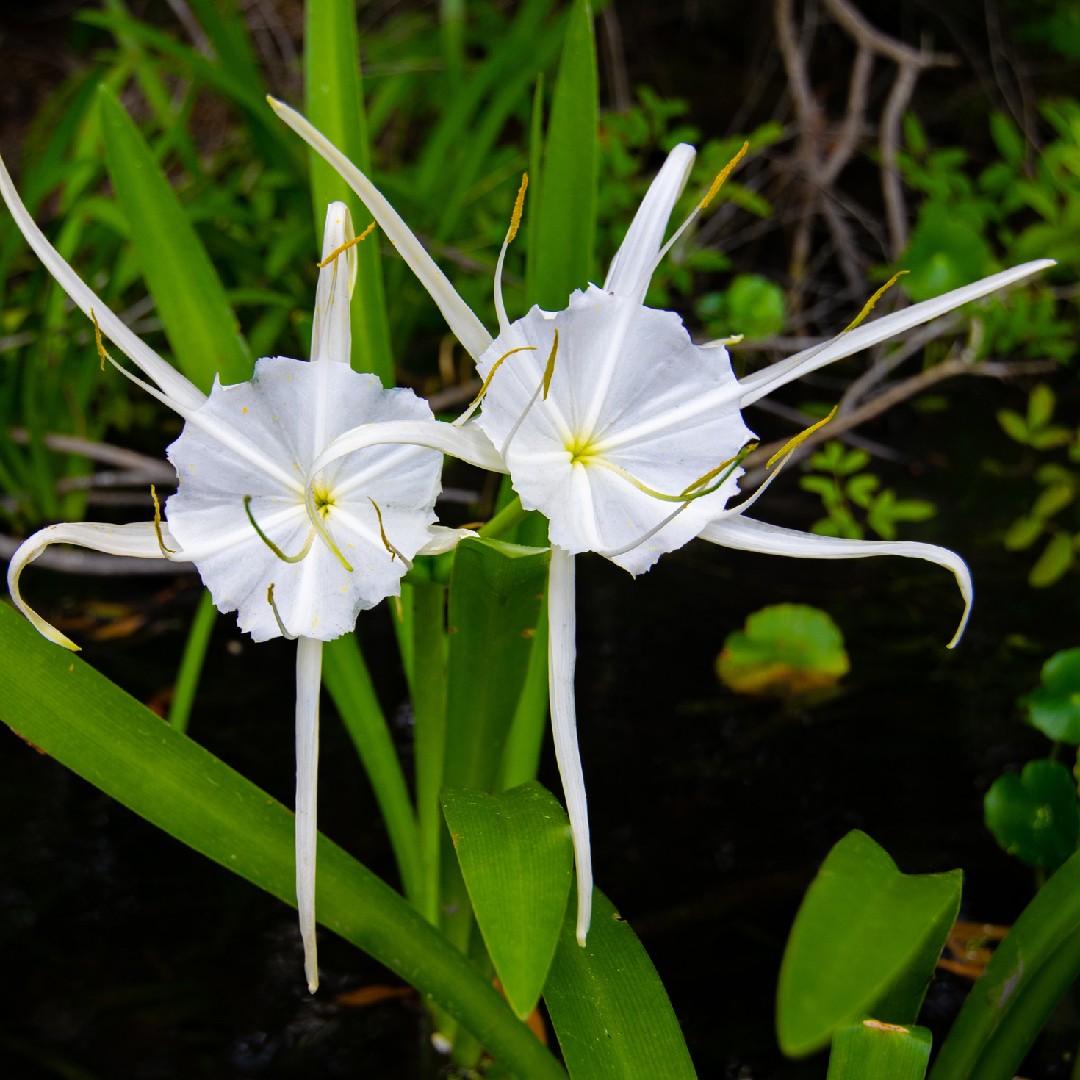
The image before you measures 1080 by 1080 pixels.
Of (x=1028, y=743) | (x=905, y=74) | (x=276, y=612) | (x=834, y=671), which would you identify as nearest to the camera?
(x=276, y=612)

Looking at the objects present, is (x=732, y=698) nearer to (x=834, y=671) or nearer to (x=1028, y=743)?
(x=834, y=671)

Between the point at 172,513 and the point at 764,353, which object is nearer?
the point at 172,513

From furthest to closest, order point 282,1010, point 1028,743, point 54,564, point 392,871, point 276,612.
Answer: point 54,564
point 1028,743
point 392,871
point 282,1010
point 276,612

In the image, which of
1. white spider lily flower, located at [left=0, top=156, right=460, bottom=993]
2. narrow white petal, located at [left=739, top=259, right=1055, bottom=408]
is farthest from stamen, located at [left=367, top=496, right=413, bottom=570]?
narrow white petal, located at [left=739, top=259, right=1055, bottom=408]

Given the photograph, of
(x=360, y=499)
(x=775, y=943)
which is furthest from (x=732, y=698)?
(x=360, y=499)

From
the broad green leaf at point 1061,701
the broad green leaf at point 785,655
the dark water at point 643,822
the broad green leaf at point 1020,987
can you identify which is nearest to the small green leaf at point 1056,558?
the dark water at point 643,822

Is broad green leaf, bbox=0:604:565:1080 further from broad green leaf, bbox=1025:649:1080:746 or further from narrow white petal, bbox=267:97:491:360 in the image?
broad green leaf, bbox=1025:649:1080:746
